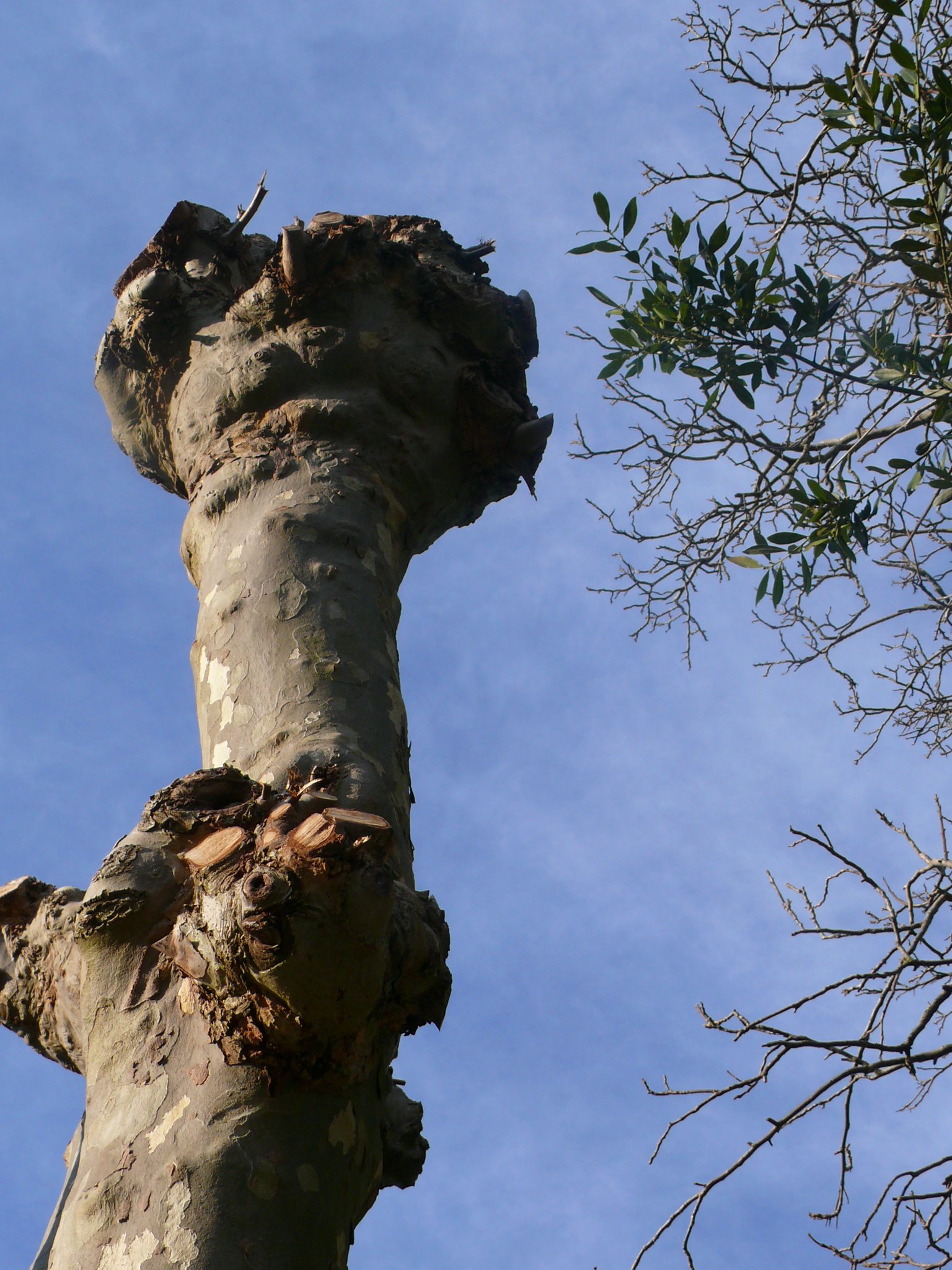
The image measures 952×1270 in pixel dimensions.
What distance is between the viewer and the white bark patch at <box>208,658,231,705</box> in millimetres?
1961

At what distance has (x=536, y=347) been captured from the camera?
3.03m

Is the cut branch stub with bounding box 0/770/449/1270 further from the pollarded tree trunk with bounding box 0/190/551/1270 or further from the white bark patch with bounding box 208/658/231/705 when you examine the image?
the white bark patch with bounding box 208/658/231/705

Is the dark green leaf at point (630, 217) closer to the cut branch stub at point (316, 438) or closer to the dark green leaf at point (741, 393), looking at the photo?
the dark green leaf at point (741, 393)

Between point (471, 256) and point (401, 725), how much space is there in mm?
1617

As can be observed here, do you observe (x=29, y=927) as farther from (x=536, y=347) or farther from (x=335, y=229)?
(x=536, y=347)

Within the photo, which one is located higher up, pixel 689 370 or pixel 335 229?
pixel 689 370

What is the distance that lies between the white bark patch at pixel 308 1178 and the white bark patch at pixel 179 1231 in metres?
0.13

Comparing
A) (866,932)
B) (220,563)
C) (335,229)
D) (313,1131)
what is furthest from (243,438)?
(866,932)

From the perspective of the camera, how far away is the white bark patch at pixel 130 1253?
1326 millimetres

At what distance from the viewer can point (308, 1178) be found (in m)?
1.43

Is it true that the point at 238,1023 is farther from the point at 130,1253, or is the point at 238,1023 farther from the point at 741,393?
the point at 741,393

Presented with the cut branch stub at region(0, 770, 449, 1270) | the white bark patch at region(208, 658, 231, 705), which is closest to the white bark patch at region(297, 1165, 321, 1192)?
the cut branch stub at region(0, 770, 449, 1270)

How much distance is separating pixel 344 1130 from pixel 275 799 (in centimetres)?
44

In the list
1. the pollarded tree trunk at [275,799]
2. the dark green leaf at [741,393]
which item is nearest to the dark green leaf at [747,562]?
the dark green leaf at [741,393]
